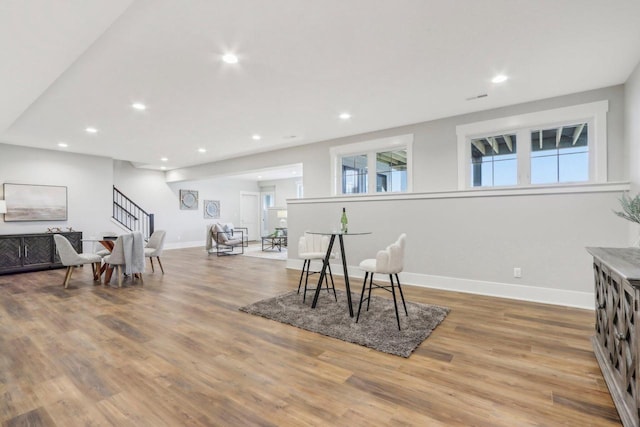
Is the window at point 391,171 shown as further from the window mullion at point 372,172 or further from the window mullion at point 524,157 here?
the window mullion at point 524,157

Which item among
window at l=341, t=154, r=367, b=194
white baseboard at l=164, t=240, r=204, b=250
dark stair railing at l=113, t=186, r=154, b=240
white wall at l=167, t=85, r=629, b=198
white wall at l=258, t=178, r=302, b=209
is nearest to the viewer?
white wall at l=167, t=85, r=629, b=198

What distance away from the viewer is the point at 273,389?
189 centimetres

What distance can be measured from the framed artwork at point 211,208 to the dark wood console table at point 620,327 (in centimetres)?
1060

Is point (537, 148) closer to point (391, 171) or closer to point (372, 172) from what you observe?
point (391, 171)

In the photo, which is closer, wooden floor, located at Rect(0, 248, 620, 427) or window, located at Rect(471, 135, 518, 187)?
wooden floor, located at Rect(0, 248, 620, 427)

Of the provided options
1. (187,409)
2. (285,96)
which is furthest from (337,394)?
(285,96)

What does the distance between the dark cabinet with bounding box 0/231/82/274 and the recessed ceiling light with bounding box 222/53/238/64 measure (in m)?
4.97

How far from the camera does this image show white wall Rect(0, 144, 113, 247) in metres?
6.27

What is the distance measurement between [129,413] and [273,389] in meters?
0.79

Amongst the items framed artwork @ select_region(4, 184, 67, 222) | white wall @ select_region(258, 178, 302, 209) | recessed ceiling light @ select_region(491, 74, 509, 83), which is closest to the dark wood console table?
recessed ceiling light @ select_region(491, 74, 509, 83)

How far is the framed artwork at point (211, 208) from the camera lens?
35.7 ft

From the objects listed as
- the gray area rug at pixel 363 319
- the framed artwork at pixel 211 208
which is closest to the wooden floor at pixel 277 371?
the gray area rug at pixel 363 319

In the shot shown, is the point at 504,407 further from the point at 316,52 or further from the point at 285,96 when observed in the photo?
the point at 285,96

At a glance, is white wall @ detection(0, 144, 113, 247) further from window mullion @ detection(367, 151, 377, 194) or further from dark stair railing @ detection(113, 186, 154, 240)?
window mullion @ detection(367, 151, 377, 194)
